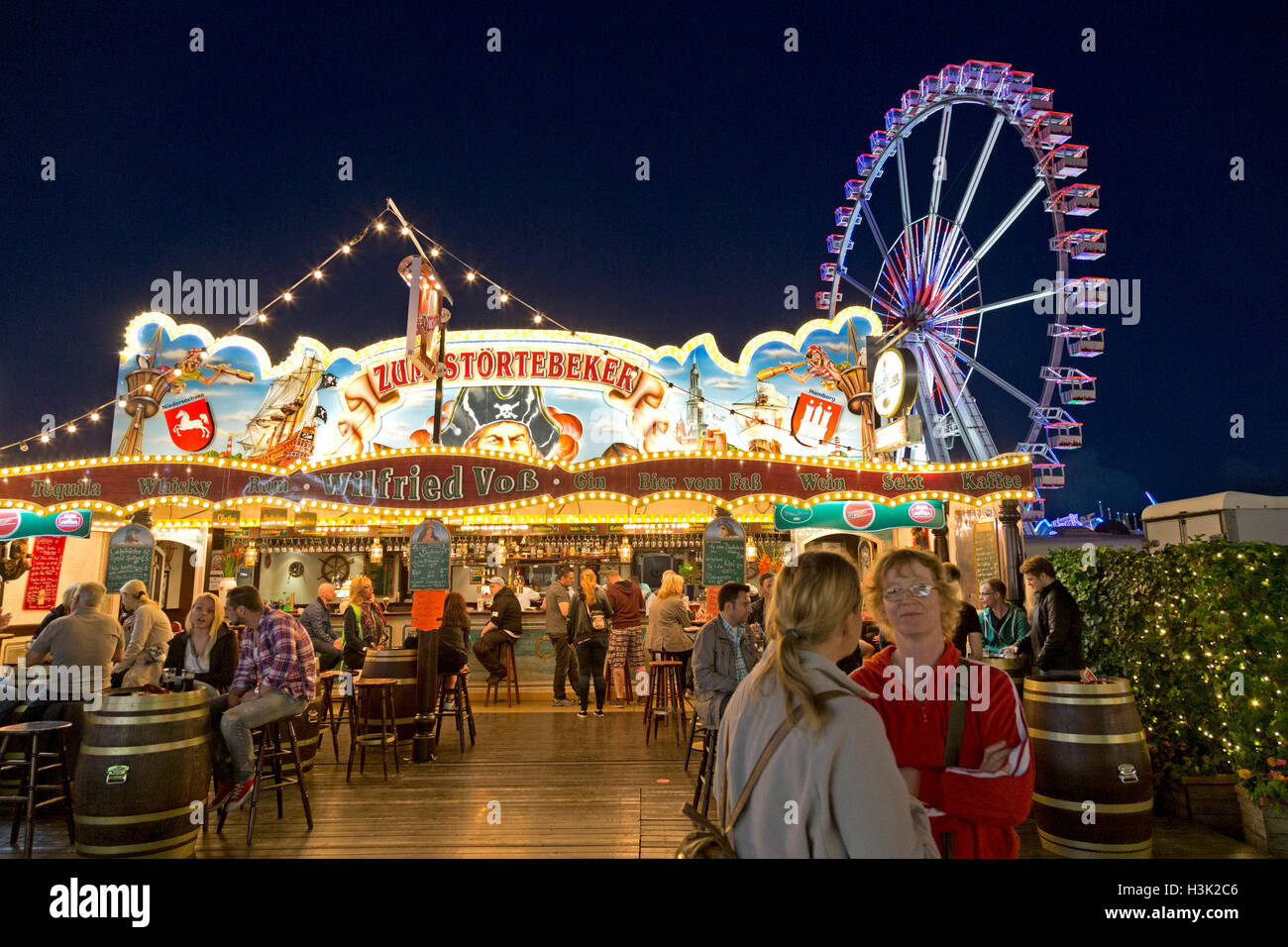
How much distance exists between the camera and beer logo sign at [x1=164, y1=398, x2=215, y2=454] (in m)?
13.9

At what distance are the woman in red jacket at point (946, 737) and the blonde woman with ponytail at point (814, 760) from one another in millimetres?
576

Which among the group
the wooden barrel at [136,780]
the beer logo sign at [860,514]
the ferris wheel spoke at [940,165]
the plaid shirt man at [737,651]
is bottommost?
the wooden barrel at [136,780]

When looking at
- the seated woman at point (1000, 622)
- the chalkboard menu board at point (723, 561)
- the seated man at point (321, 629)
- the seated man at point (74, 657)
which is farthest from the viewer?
the chalkboard menu board at point (723, 561)

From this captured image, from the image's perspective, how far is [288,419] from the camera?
46.2 ft

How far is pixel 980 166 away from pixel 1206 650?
15251 millimetres

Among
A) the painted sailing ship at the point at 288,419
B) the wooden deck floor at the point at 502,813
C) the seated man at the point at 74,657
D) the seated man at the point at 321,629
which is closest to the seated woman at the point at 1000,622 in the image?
the wooden deck floor at the point at 502,813

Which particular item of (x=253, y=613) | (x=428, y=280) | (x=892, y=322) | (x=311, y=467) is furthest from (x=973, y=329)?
(x=253, y=613)

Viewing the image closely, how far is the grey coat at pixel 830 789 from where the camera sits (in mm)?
1404

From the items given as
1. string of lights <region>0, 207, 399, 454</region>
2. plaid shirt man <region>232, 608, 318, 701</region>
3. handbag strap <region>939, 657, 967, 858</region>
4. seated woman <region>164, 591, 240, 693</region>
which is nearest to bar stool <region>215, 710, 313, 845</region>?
plaid shirt man <region>232, 608, 318, 701</region>

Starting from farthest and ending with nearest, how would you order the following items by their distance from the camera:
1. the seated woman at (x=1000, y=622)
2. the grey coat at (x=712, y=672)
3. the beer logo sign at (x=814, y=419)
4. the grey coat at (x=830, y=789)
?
the beer logo sign at (x=814, y=419), the seated woman at (x=1000, y=622), the grey coat at (x=712, y=672), the grey coat at (x=830, y=789)

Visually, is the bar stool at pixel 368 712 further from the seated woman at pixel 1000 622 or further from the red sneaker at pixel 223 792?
the seated woman at pixel 1000 622

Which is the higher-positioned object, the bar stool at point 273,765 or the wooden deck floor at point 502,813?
the bar stool at point 273,765

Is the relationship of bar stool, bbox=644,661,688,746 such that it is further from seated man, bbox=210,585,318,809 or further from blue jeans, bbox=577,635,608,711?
seated man, bbox=210,585,318,809
